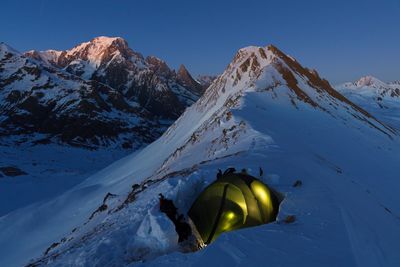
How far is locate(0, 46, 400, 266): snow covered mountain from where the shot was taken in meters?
8.92

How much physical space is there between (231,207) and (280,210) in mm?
1442

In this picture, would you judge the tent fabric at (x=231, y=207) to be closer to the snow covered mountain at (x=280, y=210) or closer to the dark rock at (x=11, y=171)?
the snow covered mountain at (x=280, y=210)

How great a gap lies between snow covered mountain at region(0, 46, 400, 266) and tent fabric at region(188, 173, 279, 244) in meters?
0.62

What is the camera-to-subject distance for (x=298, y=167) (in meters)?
16.6

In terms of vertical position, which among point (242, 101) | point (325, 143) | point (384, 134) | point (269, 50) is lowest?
point (384, 134)

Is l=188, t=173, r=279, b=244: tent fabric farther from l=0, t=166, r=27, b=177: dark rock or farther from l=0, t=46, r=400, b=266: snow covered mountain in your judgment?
l=0, t=166, r=27, b=177: dark rock

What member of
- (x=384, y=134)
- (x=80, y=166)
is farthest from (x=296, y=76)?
(x=80, y=166)

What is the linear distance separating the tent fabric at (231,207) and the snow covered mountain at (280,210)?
2.03ft

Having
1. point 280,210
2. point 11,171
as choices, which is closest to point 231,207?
point 280,210

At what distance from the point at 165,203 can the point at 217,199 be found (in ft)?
5.62

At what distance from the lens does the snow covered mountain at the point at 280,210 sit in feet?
29.3

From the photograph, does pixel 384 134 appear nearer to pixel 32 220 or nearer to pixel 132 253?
pixel 32 220

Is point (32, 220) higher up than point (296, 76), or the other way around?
point (296, 76)

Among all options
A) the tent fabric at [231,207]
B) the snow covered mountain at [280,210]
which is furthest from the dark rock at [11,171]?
the tent fabric at [231,207]
